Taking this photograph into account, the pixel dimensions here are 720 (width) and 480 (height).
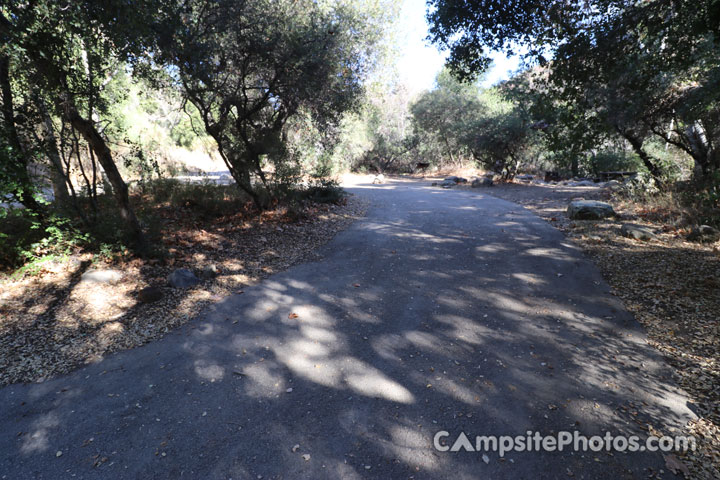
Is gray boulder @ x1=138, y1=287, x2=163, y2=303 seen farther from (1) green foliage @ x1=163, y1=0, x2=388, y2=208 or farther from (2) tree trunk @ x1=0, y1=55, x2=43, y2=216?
(1) green foliage @ x1=163, y1=0, x2=388, y2=208

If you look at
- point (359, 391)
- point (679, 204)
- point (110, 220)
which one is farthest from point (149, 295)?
point (679, 204)

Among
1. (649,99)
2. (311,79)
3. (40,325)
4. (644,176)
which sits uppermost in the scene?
(311,79)

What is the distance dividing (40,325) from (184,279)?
5.69 ft

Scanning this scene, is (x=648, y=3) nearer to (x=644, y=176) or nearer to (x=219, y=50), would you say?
(x=219, y=50)

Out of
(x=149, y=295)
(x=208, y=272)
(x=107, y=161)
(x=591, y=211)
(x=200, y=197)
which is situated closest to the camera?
(x=149, y=295)

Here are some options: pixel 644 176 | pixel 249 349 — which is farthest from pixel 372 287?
pixel 644 176

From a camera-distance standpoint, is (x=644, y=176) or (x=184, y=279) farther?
(x=644, y=176)

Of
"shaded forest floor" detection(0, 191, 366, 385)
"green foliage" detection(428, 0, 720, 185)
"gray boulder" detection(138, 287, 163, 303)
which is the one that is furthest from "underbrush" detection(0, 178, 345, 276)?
"green foliage" detection(428, 0, 720, 185)

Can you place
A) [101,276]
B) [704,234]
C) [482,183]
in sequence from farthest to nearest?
[482,183]
[704,234]
[101,276]

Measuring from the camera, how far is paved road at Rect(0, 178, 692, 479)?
2.41 m

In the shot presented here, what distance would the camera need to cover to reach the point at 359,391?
3102 mm

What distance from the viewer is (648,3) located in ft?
17.5

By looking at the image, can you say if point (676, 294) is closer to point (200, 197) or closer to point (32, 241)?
point (32, 241)

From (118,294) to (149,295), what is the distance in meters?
0.52
